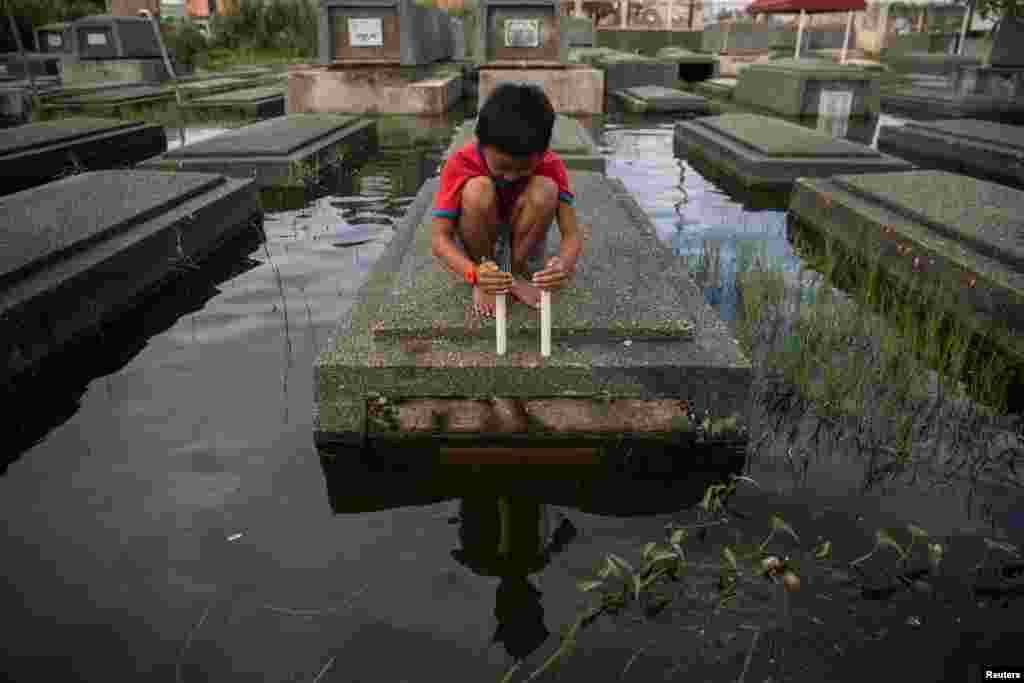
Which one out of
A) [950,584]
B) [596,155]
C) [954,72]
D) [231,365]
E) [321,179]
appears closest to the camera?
[950,584]

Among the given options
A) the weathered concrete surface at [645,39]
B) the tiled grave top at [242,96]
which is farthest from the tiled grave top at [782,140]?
the weathered concrete surface at [645,39]

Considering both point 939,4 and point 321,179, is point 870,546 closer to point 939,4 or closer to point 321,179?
point 321,179

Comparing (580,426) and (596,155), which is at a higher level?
(596,155)

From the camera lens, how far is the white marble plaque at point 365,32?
14.6 m

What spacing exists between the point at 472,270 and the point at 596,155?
5.14 m

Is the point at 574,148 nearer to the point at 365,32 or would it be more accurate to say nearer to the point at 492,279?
the point at 492,279

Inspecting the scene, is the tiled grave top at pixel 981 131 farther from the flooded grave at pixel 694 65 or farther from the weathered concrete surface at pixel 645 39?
the weathered concrete surface at pixel 645 39

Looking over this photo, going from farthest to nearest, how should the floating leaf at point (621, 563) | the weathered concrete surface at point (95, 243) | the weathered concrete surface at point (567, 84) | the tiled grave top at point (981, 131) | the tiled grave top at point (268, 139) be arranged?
the weathered concrete surface at point (567, 84) → the tiled grave top at point (981, 131) → the tiled grave top at point (268, 139) → the weathered concrete surface at point (95, 243) → the floating leaf at point (621, 563)

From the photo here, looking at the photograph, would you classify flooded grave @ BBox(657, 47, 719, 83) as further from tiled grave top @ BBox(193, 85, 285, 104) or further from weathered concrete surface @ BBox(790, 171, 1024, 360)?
weathered concrete surface @ BBox(790, 171, 1024, 360)

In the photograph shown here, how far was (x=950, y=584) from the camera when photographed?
7.89 feet

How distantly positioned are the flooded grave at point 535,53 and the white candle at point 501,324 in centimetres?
1260

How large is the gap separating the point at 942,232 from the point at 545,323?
381cm

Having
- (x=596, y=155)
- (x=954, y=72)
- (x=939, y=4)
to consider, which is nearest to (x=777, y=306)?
(x=596, y=155)

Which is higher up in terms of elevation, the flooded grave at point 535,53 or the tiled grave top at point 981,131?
the flooded grave at point 535,53
